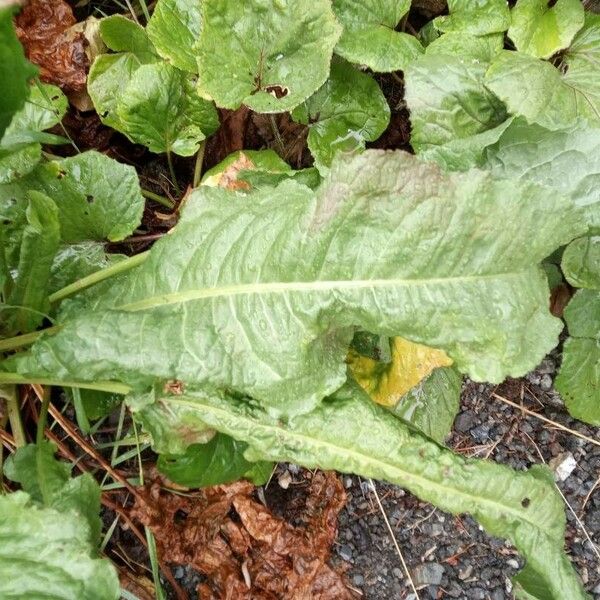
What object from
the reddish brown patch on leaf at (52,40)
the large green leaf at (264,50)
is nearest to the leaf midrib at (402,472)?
the large green leaf at (264,50)

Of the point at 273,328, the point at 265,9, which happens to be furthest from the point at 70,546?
the point at 265,9

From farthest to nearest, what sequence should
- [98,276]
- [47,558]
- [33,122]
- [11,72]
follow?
[33,122] < [98,276] < [47,558] < [11,72]

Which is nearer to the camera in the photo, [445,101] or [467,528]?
[445,101]

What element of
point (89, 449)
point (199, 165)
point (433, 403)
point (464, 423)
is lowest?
point (464, 423)

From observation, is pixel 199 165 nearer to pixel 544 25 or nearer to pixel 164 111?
pixel 164 111

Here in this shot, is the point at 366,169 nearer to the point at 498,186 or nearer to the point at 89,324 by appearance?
the point at 498,186

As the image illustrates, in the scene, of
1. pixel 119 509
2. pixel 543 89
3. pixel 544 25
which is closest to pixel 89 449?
pixel 119 509

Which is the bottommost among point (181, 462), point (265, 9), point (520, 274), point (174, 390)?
point (181, 462)

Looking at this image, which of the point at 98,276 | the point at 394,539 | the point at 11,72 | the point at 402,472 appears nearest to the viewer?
the point at 11,72

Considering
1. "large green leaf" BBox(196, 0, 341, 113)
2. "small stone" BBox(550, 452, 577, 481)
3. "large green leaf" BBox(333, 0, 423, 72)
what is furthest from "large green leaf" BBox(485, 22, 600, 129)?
"small stone" BBox(550, 452, 577, 481)
